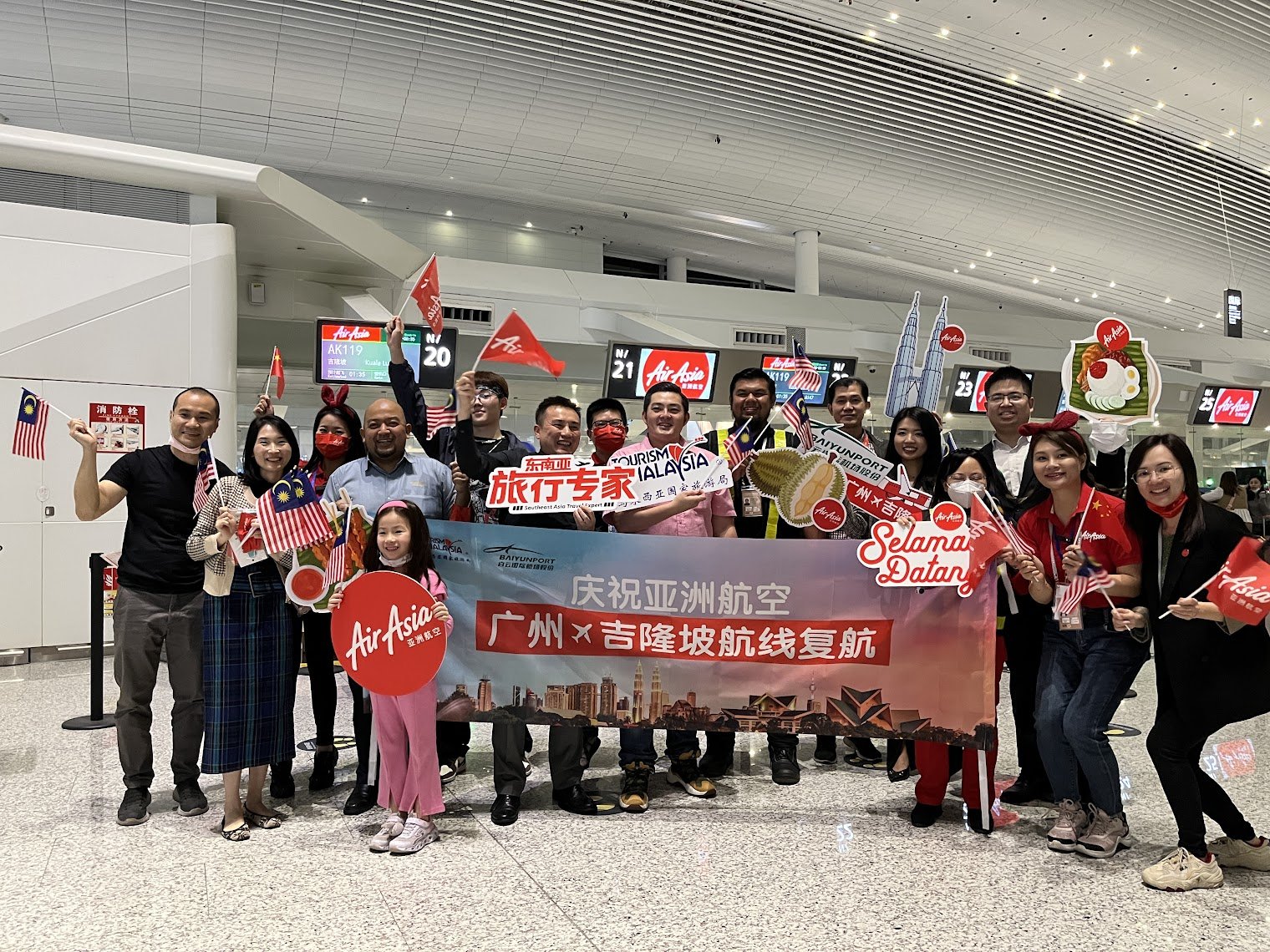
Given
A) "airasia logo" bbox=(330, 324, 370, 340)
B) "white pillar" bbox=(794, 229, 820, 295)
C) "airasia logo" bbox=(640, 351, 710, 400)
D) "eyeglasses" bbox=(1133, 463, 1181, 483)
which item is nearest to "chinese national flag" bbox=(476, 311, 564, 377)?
"eyeglasses" bbox=(1133, 463, 1181, 483)

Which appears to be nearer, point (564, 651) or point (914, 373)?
point (564, 651)

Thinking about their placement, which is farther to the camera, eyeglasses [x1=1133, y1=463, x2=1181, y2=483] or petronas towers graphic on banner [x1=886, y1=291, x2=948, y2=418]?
petronas towers graphic on banner [x1=886, y1=291, x2=948, y2=418]

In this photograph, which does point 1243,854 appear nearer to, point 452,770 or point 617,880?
point 617,880

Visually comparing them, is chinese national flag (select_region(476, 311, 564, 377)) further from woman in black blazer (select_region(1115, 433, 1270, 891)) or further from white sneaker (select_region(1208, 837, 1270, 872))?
white sneaker (select_region(1208, 837, 1270, 872))

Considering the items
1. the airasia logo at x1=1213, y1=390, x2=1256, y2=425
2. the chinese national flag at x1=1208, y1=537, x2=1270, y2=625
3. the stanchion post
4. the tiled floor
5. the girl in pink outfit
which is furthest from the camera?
the airasia logo at x1=1213, y1=390, x2=1256, y2=425

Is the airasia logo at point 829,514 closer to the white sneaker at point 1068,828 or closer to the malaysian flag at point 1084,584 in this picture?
the malaysian flag at point 1084,584

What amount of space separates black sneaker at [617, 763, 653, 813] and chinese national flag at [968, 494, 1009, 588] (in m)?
1.50

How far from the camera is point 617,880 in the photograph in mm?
2963

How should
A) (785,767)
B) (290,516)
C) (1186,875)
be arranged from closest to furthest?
(1186,875) → (290,516) → (785,767)

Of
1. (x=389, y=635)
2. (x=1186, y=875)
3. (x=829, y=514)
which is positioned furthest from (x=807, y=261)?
(x=1186, y=875)

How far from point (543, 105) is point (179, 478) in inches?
467

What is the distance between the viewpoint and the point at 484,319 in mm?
14875

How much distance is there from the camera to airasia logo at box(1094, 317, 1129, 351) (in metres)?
3.35

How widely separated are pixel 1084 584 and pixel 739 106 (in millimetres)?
12693
